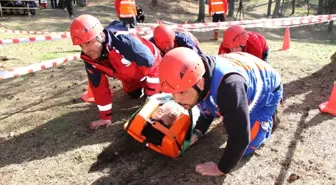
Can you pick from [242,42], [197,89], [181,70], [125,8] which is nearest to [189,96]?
[197,89]

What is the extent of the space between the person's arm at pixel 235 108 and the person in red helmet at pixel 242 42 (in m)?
2.24

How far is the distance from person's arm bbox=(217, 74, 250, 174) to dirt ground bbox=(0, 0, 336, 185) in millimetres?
706

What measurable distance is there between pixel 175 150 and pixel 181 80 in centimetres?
109

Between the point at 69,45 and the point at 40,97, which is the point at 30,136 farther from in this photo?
the point at 69,45

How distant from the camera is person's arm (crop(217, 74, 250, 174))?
2.27 meters

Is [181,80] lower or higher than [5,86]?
A: higher

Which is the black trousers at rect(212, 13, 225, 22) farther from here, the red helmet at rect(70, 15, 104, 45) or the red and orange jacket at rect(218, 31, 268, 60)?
the red helmet at rect(70, 15, 104, 45)

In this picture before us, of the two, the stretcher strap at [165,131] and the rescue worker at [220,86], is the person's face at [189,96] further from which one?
the stretcher strap at [165,131]

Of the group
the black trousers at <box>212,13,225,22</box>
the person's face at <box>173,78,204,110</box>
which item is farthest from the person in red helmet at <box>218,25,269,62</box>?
the black trousers at <box>212,13,225,22</box>

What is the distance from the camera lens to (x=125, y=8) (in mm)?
10164

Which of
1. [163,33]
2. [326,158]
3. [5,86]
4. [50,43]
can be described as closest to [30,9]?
[50,43]

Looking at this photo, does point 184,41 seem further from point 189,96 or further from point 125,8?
point 125,8

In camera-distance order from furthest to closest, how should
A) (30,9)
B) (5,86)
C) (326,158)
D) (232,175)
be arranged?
(30,9)
(5,86)
(326,158)
(232,175)

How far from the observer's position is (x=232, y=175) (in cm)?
304
